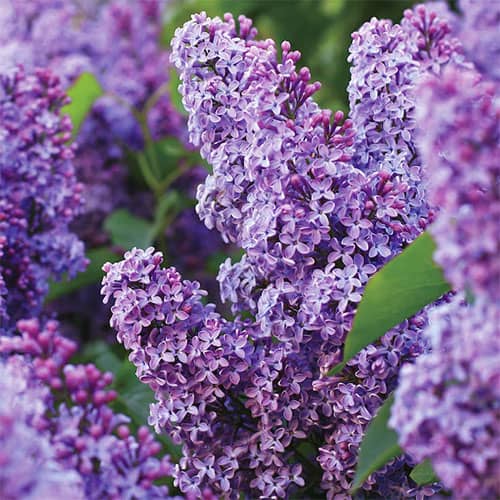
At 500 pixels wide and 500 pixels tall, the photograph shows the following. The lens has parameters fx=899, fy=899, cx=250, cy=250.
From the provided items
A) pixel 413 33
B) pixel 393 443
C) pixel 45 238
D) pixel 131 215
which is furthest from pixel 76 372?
pixel 131 215

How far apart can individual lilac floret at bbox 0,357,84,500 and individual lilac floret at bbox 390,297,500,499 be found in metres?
0.22

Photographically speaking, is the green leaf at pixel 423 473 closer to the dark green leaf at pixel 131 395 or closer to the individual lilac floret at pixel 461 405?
the individual lilac floret at pixel 461 405

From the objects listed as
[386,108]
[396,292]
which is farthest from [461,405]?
[386,108]

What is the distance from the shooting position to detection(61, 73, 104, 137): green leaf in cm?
135

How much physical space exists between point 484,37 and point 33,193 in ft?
2.47

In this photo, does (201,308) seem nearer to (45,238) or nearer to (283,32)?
(45,238)

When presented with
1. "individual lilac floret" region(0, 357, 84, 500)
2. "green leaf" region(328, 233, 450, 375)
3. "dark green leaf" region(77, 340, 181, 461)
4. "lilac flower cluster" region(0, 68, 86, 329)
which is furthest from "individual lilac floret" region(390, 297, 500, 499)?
"lilac flower cluster" region(0, 68, 86, 329)

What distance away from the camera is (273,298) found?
31.3 inches

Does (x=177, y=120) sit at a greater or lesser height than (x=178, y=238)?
greater

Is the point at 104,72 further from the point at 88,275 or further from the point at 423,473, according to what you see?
the point at 423,473

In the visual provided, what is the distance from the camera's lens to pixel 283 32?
1997 millimetres

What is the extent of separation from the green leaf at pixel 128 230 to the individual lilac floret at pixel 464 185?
84cm

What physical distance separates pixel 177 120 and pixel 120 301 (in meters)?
0.94

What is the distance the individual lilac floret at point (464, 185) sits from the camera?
534 mm
